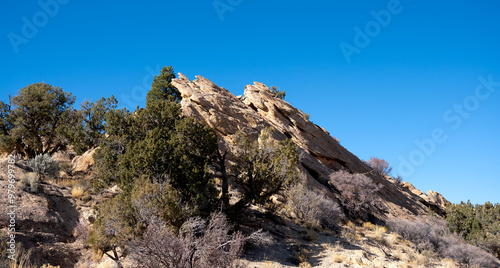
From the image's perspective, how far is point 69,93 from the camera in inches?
1157

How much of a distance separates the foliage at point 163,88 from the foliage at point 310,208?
18177mm

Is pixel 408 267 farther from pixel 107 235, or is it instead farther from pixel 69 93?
pixel 69 93

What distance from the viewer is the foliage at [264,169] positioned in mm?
17406

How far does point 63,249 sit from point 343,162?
26.8 meters

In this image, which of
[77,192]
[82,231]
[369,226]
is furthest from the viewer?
[369,226]

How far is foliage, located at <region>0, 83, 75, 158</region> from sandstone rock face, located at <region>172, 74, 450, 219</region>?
10496 millimetres

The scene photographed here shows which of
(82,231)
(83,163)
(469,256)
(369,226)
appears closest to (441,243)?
(469,256)

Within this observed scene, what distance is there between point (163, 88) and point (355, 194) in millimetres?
21986

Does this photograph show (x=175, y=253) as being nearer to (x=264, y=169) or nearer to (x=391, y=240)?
(x=264, y=169)

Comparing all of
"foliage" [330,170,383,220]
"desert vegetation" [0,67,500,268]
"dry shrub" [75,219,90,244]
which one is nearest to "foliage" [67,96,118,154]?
"desert vegetation" [0,67,500,268]

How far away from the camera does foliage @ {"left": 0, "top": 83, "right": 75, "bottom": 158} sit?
25.8 m

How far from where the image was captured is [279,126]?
3155cm

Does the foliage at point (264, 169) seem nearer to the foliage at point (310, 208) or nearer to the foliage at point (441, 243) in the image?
the foliage at point (310, 208)

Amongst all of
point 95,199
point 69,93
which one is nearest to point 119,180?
point 95,199
